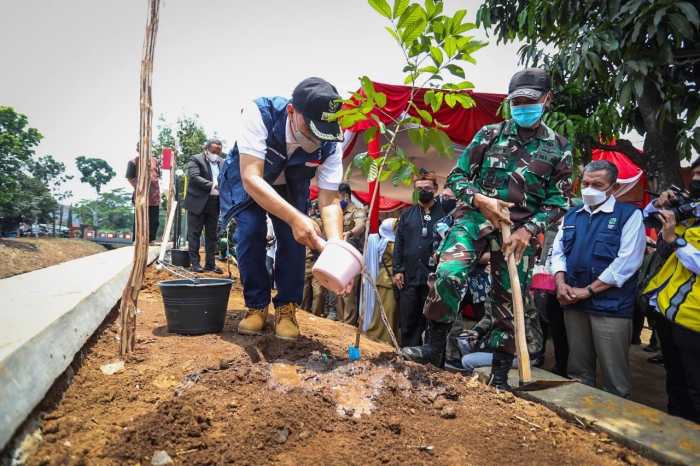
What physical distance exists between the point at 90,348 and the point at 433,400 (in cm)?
158

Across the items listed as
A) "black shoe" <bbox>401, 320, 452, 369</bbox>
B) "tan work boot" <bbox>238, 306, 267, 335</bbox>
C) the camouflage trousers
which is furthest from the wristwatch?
"tan work boot" <bbox>238, 306, 267, 335</bbox>

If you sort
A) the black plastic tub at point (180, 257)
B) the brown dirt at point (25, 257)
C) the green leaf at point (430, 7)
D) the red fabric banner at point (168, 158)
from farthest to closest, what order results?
the brown dirt at point (25, 257) < the black plastic tub at point (180, 257) < the red fabric banner at point (168, 158) < the green leaf at point (430, 7)

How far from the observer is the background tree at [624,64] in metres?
2.78

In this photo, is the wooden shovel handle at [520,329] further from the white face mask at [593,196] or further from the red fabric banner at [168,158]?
the red fabric banner at [168,158]

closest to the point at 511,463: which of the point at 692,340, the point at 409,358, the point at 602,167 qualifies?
the point at 409,358

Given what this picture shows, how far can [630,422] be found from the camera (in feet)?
Answer: 5.21

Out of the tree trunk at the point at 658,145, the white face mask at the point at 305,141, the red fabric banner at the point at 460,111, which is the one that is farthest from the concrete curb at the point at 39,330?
the red fabric banner at the point at 460,111

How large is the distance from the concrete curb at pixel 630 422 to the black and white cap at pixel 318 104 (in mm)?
1544

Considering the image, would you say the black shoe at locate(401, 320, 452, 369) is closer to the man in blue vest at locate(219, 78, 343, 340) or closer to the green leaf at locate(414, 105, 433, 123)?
the man in blue vest at locate(219, 78, 343, 340)

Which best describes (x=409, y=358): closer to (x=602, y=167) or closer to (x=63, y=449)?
(x=63, y=449)

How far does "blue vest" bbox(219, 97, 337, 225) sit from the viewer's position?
2260 millimetres

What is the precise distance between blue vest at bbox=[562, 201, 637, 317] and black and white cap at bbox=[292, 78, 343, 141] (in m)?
1.90

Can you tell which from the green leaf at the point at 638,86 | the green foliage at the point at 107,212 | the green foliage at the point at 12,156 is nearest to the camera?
the green leaf at the point at 638,86

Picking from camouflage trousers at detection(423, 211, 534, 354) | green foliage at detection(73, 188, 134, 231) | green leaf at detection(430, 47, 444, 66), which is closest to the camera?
green leaf at detection(430, 47, 444, 66)
